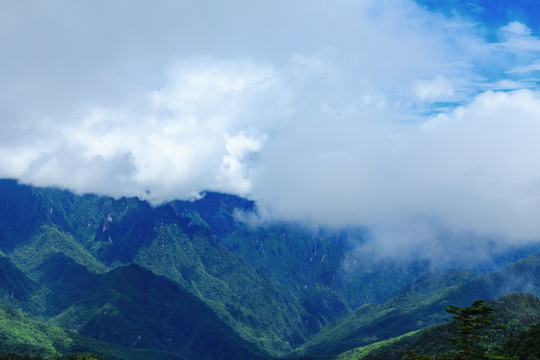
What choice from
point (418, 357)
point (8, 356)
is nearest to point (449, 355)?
point (418, 357)

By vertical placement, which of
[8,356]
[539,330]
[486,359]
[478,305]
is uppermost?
[8,356]

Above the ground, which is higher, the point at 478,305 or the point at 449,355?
the point at 478,305

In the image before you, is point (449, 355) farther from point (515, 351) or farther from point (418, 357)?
point (515, 351)

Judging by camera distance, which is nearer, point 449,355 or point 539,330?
point 449,355

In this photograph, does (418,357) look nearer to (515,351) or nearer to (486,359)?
(486,359)

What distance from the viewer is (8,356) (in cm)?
19900

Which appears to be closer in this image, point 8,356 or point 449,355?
point 449,355

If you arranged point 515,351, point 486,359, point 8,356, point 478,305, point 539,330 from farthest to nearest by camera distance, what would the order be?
point 8,356, point 539,330, point 515,351, point 478,305, point 486,359

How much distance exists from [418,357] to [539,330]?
83595mm

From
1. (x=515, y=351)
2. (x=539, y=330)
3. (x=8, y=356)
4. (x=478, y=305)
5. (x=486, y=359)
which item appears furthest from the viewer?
(x=8, y=356)

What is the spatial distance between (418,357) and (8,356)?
17172cm

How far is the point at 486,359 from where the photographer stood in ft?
263

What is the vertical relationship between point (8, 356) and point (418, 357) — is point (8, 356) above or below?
above

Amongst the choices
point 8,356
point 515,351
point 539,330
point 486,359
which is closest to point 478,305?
point 486,359
